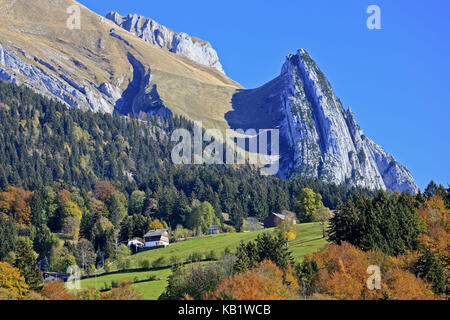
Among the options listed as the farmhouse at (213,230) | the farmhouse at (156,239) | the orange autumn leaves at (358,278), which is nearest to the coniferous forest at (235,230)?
the orange autumn leaves at (358,278)

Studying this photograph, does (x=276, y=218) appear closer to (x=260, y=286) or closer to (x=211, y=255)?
(x=211, y=255)

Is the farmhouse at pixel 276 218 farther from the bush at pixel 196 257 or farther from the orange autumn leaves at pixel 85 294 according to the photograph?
the orange autumn leaves at pixel 85 294

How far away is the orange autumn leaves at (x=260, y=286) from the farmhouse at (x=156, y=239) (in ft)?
186

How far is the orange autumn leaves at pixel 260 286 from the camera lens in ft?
226

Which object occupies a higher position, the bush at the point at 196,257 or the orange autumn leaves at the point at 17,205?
the orange autumn leaves at the point at 17,205

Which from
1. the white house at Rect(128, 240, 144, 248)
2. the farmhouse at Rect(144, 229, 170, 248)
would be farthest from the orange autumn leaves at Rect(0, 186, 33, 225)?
the farmhouse at Rect(144, 229, 170, 248)

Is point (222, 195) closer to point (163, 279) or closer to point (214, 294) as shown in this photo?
point (163, 279)

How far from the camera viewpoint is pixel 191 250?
404 ft

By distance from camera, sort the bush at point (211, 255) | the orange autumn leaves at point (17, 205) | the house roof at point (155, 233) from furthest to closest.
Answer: the orange autumn leaves at point (17, 205), the house roof at point (155, 233), the bush at point (211, 255)

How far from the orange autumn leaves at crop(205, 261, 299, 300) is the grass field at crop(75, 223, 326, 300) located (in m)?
15.2

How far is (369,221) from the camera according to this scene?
100438mm

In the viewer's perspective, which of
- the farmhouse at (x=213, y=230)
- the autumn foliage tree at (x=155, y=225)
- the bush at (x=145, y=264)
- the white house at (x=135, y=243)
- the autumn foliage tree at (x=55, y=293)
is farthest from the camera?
the farmhouse at (x=213, y=230)

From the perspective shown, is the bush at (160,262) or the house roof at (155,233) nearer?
the bush at (160,262)
